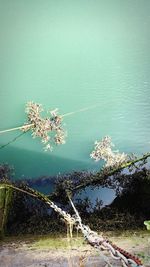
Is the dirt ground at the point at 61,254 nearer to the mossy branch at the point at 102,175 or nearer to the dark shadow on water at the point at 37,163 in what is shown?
the mossy branch at the point at 102,175

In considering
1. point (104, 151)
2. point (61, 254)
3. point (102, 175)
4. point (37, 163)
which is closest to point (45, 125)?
point (104, 151)

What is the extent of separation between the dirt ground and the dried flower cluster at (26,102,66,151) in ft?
14.8

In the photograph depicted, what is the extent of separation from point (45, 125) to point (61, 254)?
200 inches

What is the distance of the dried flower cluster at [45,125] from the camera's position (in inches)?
346

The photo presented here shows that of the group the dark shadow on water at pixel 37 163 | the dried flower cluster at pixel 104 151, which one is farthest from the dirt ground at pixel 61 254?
the dark shadow on water at pixel 37 163

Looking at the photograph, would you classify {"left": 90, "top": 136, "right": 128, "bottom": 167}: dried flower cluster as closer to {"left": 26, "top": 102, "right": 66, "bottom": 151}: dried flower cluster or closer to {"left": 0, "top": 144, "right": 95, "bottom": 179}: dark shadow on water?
{"left": 0, "top": 144, "right": 95, "bottom": 179}: dark shadow on water

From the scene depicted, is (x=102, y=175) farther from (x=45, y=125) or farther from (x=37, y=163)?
(x=37, y=163)

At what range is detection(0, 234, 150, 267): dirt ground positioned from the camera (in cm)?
377

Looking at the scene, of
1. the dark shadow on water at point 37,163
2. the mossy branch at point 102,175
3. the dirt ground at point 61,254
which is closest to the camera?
the dirt ground at point 61,254

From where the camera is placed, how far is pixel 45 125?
8.83 meters

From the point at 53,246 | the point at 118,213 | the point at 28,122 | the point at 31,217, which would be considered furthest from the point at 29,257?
the point at 28,122

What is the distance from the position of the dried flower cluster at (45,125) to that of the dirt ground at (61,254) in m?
4.52

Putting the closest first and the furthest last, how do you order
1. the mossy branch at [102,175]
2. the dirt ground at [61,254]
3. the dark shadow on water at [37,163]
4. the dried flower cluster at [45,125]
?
the dirt ground at [61,254] < the mossy branch at [102,175] < the dried flower cluster at [45,125] < the dark shadow on water at [37,163]

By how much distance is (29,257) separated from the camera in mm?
4023
